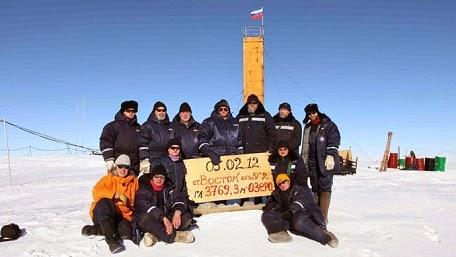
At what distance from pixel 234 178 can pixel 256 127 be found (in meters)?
1.08

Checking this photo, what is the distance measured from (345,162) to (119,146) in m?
15.6

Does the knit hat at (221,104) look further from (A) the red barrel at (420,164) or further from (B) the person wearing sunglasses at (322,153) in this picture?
(A) the red barrel at (420,164)

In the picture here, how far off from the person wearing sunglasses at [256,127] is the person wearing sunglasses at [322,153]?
0.85m

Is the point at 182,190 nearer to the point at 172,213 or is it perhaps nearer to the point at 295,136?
the point at 172,213

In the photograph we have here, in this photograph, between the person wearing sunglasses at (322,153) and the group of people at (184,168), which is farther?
the person wearing sunglasses at (322,153)

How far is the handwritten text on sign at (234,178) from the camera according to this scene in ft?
24.4

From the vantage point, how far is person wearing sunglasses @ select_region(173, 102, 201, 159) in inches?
299

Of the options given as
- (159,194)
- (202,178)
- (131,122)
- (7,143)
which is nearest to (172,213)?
(159,194)

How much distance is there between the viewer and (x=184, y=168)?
22.8 feet

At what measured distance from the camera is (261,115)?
7703 mm

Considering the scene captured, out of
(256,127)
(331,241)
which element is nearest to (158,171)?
(256,127)

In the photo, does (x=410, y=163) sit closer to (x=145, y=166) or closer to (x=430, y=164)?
(x=430, y=164)

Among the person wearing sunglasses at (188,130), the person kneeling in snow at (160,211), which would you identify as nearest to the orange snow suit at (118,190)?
the person kneeling in snow at (160,211)

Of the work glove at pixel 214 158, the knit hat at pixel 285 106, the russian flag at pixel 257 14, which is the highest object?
the russian flag at pixel 257 14
